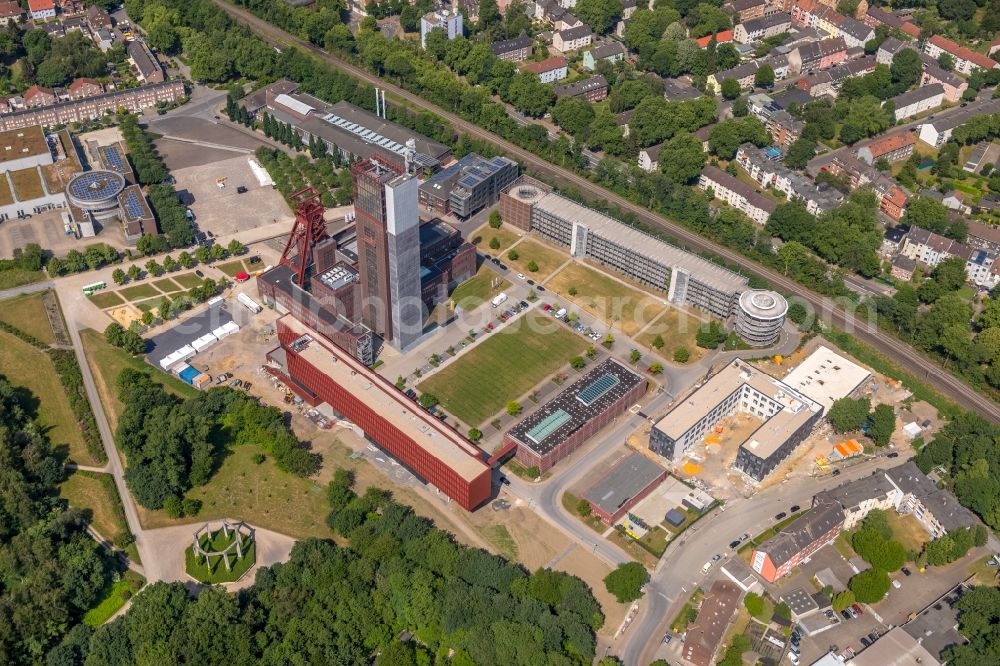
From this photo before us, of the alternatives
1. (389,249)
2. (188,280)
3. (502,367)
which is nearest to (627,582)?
(502,367)

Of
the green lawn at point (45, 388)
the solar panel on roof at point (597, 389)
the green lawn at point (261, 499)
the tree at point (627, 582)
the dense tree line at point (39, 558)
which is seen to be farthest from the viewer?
the solar panel on roof at point (597, 389)

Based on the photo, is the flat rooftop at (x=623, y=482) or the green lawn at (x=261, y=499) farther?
the flat rooftop at (x=623, y=482)

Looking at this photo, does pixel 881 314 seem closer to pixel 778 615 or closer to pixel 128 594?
pixel 778 615

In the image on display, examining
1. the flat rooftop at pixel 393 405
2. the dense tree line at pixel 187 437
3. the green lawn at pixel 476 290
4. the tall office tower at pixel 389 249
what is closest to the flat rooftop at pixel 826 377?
the green lawn at pixel 476 290

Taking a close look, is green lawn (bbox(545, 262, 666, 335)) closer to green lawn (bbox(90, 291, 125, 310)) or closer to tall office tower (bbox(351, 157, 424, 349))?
tall office tower (bbox(351, 157, 424, 349))

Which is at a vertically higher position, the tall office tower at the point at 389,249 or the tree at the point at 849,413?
the tall office tower at the point at 389,249

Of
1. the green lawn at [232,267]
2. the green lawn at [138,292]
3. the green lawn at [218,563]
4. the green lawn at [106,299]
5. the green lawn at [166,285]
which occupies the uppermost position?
the green lawn at [232,267]

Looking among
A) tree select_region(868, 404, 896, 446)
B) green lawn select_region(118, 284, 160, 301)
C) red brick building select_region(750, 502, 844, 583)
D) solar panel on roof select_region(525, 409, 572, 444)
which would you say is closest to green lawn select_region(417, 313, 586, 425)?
solar panel on roof select_region(525, 409, 572, 444)

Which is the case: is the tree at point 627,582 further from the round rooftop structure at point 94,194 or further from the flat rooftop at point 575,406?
the round rooftop structure at point 94,194

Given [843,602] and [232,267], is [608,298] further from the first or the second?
[232,267]
